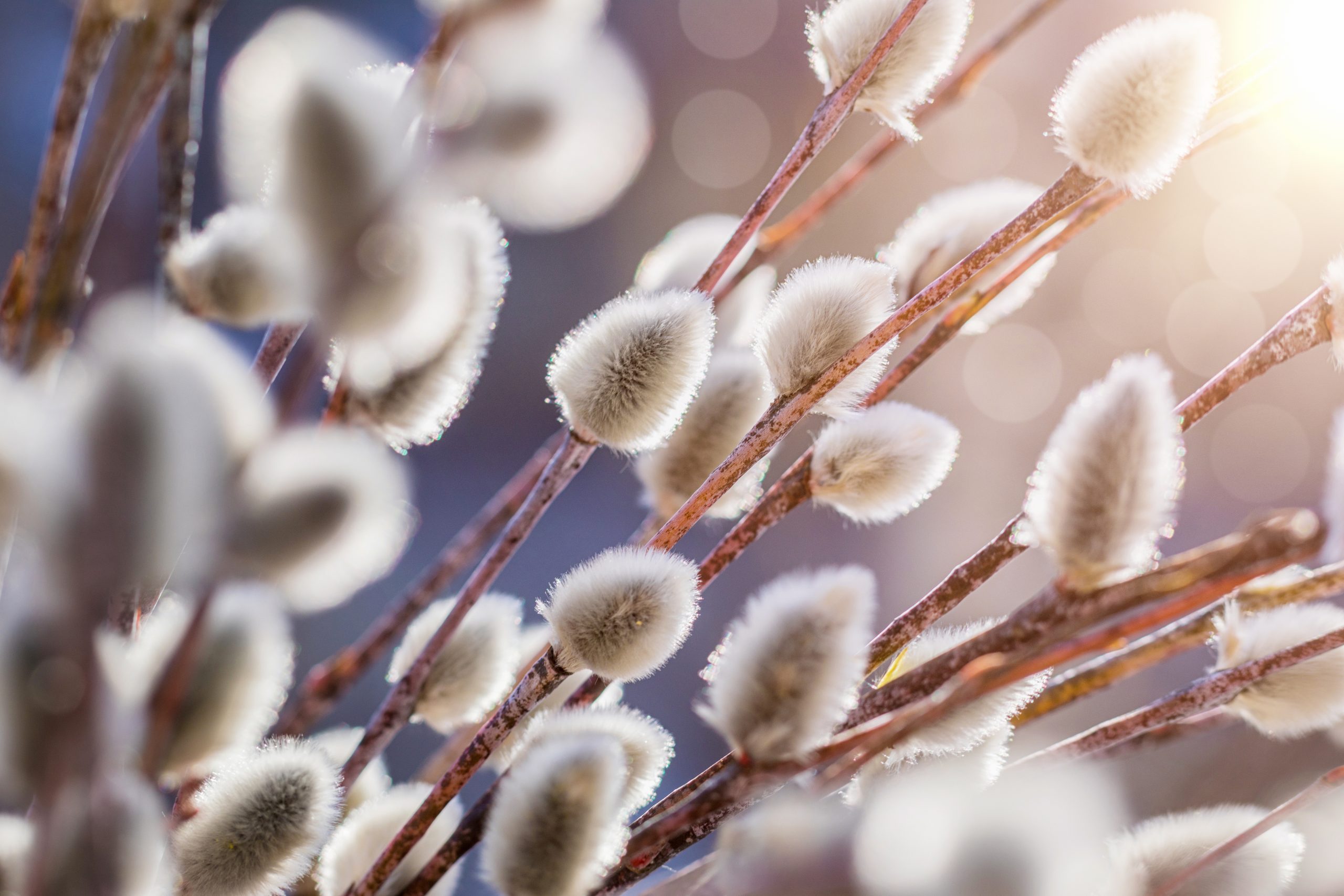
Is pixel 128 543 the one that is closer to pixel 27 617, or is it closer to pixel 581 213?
pixel 27 617

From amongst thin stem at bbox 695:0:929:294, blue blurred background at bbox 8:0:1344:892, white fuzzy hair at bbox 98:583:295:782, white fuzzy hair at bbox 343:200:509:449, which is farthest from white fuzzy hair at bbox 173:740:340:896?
blue blurred background at bbox 8:0:1344:892

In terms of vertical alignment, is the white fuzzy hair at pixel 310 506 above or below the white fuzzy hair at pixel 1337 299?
above

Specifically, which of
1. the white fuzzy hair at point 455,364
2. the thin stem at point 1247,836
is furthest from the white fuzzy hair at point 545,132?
the thin stem at point 1247,836

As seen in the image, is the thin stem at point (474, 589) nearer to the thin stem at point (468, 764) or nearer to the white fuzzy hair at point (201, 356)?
the thin stem at point (468, 764)

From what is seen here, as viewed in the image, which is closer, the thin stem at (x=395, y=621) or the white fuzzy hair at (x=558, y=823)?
the white fuzzy hair at (x=558, y=823)

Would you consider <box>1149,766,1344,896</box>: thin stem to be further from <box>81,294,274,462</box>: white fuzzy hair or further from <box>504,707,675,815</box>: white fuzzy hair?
<box>81,294,274,462</box>: white fuzzy hair

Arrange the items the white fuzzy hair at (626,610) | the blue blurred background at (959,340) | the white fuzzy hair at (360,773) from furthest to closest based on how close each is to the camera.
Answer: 1. the blue blurred background at (959,340)
2. the white fuzzy hair at (360,773)
3. the white fuzzy hair at (626,610)

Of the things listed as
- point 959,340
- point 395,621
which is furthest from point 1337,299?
point 959,340
